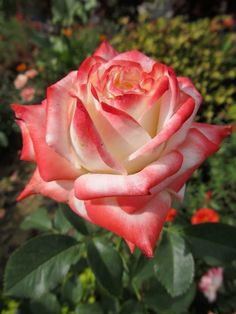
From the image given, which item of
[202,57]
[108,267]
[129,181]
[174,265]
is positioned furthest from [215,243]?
[202,57]

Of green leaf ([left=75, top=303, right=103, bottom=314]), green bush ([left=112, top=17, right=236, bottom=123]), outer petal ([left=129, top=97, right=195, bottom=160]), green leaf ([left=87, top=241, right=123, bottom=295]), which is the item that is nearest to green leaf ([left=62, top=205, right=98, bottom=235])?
green leaf ([left=87, top=241, right=123, bottom=295])

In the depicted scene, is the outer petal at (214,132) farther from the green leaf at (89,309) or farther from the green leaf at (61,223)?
the green leaf at (89,309)

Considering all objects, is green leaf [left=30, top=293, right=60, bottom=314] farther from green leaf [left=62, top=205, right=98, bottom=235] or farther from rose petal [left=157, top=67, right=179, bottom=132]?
rose petal [left=157, top=67, right=179, bottom=132]

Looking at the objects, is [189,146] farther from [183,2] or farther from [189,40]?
[183,2]

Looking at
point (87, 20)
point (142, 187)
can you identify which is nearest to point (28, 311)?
point (142, 187)

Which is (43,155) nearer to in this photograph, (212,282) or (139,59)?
(139,59)

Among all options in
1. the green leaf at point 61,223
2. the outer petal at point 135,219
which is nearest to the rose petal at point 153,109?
the outer petal at point 135,219
